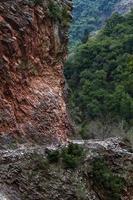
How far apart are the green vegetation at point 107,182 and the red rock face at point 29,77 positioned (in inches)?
143

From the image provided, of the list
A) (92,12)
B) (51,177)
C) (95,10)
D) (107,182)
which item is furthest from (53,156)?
(95,10)

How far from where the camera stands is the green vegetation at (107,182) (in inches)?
682

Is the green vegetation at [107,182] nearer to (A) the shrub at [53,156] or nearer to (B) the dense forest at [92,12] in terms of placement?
(A) the shrub at [53,156]

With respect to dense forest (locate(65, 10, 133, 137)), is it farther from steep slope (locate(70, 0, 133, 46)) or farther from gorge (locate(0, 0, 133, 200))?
steep slope (locate(70, 0, 133, 46))

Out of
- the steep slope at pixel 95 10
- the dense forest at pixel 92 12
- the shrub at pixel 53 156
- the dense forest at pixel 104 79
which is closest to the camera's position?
the shrub at pixel 53 156

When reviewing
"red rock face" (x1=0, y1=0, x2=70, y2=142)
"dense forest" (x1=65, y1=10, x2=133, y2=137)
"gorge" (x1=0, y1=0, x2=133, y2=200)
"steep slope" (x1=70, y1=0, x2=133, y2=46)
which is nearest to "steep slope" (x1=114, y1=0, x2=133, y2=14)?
"steep slope" (x1=70, y1=0, x2=133, y2=46)

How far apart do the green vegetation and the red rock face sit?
11.9ft

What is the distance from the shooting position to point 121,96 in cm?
5697

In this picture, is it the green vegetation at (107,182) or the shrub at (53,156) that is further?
the green vegetation at (107,182)

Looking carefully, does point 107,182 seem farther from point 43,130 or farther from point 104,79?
point 104,79

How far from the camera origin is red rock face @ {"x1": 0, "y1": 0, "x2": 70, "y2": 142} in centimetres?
2020

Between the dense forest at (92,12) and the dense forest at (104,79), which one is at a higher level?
the dense forest at (92,12)

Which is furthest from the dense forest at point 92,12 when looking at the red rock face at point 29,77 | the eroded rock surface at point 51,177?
the eroded rock surface at point 51,177

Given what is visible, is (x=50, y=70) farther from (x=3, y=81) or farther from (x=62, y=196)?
(x=62, y=196)
